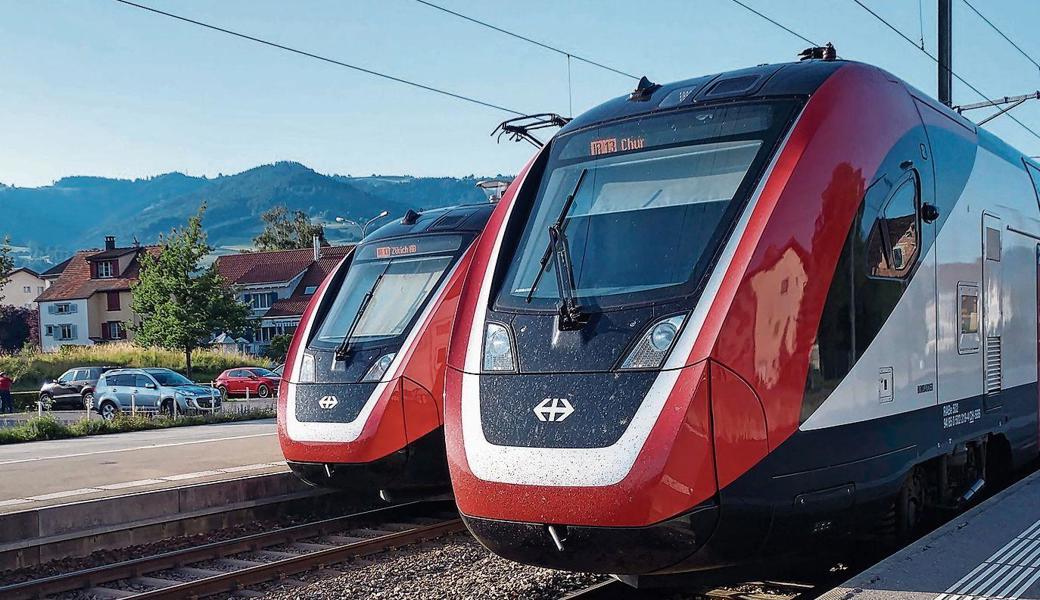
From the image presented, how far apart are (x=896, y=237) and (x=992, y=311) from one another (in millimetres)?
2523

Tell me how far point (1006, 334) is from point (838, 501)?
4.00 meters

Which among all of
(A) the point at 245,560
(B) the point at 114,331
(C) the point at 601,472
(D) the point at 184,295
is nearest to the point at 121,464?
(A) the point at 245,560

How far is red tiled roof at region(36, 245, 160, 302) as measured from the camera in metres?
89.3

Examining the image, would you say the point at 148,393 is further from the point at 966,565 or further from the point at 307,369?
→ the point at 966,565

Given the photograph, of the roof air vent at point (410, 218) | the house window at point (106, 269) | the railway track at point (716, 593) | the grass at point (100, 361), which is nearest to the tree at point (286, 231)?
the house window at point (106, 269)

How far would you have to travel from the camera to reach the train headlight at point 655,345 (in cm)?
560

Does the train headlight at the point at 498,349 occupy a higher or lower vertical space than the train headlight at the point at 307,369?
higher

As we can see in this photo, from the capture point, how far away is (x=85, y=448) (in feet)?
59.8

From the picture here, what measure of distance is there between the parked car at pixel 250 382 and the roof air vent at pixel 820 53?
3939 cm

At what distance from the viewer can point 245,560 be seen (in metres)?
9.48

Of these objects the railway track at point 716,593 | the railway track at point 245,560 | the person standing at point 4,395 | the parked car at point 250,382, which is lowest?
the parked car at point 250,382

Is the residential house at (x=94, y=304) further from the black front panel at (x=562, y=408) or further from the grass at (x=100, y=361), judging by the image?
the black front panel at (x=562, y=408)

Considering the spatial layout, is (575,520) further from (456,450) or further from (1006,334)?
(1006,334)

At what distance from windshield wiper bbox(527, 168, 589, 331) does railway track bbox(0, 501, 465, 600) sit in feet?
13.0
